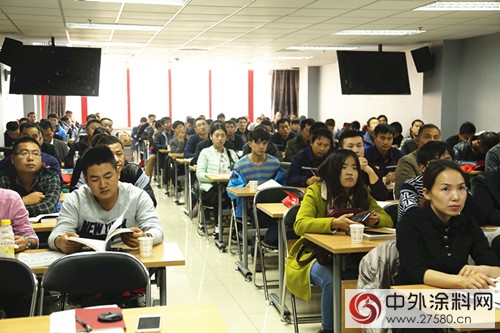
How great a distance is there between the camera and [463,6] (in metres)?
7.80

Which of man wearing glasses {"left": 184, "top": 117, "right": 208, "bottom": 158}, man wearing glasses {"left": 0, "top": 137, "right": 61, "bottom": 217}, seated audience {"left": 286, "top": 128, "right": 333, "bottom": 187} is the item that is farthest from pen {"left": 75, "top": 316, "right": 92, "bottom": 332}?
man wearing glasses {"left": 184, "top": 117, "right": 208, "bottom": 158}

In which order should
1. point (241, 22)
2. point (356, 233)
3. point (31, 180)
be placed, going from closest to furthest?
point (356, 233) → point (31, 180) → point (241, 22)

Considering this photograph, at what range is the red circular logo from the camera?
319 centimetres

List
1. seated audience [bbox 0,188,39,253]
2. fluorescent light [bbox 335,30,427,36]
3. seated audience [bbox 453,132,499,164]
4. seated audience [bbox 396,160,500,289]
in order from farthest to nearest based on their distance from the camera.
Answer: fluorescent light [bbox 335,30,427,36] < seated audience [bbox 453,132,499,164] < seated audience [bbox 0,188,39,253] < seated audience [bbox 396,160,500,289]

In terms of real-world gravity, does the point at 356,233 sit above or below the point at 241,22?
below

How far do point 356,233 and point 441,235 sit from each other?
632 mm

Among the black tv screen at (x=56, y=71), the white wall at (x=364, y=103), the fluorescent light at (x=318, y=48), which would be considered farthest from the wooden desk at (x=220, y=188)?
the white wall at (x=364, y=103)

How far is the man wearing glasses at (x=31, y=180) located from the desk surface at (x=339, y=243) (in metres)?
2.23

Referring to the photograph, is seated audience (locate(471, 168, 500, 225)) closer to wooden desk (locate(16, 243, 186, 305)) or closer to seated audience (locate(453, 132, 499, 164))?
wooden desk (locate(16, 243, 186, 305))

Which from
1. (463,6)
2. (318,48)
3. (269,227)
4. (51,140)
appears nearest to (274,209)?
(269,227)

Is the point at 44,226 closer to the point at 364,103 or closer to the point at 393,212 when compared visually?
the point at 393,212

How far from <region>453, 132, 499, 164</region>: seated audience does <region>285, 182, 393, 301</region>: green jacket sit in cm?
498

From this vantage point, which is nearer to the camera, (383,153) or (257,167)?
(257,167)

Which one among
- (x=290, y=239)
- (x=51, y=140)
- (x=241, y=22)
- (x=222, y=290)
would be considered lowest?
(x=222, y=290)
